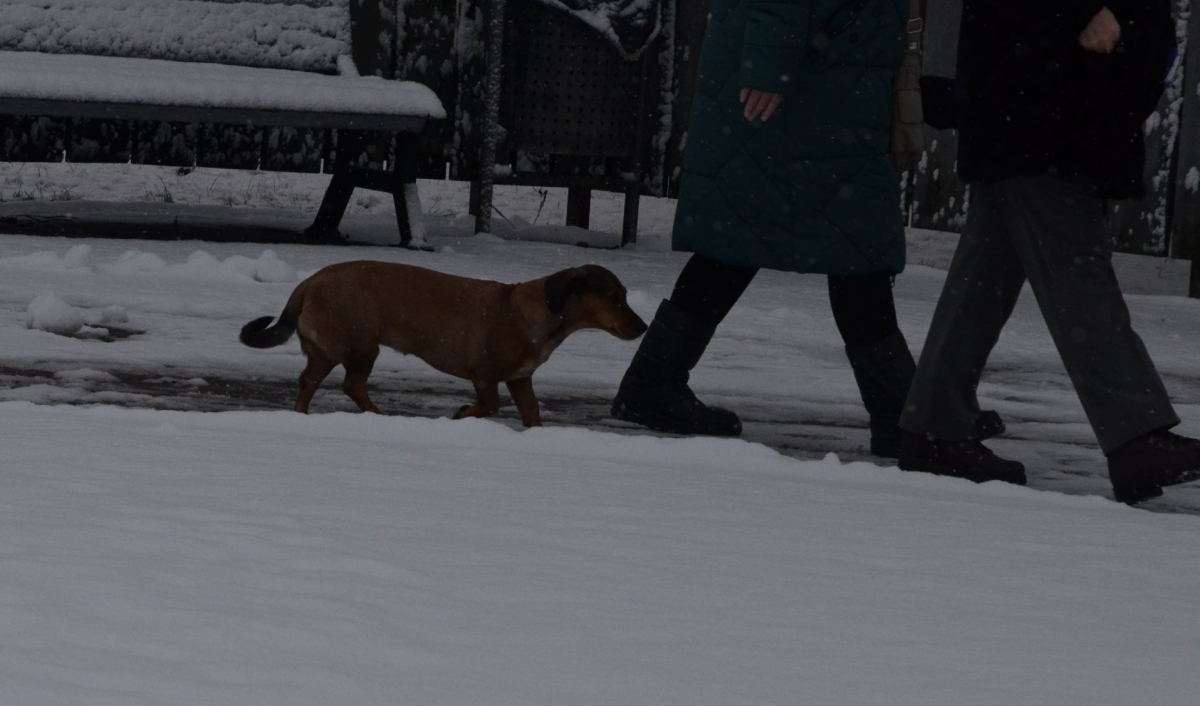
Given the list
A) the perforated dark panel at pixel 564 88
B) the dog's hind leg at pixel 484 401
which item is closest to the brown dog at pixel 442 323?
the dog's hind leg at pixel 484 401

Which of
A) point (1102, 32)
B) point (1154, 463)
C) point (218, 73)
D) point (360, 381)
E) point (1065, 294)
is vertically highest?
point (1102, 32)

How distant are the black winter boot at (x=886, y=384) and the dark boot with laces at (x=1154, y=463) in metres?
0.77

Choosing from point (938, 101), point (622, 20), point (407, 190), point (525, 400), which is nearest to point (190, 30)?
point (407, 190)

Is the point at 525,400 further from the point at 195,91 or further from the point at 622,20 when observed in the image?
the point at 622,20

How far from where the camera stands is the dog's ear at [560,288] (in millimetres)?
4336

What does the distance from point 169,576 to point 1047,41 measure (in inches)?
88.6

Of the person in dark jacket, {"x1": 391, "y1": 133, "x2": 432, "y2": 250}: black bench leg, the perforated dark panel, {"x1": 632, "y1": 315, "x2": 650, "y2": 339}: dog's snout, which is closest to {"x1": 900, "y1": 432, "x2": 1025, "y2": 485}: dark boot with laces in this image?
the person in dark jacket

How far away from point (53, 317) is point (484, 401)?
167 cm

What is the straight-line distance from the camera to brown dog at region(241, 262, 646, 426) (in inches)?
170

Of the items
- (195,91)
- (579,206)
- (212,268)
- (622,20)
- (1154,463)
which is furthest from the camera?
(579,206)

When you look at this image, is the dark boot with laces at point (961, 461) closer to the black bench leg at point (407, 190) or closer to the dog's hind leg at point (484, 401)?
the dog's hind leg at point (484, 401)

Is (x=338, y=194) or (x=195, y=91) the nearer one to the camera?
(x=195, y=91)

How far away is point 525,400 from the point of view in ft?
14.2

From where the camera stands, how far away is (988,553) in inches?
108
